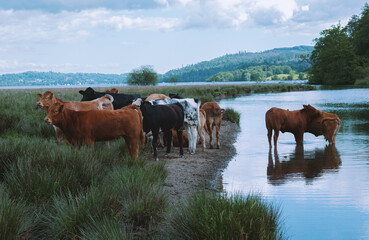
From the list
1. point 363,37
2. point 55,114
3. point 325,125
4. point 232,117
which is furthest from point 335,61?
point 55,114

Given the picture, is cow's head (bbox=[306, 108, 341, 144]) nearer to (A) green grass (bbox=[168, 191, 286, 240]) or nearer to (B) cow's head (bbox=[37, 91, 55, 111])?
(B) cow's head (bbox=[37, 91, 55, 111])

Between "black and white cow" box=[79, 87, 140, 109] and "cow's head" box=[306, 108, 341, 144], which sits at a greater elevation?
"black and white cow" box=[79, 87, 140, 109]

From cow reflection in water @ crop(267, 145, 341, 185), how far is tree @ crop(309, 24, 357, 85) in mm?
93844

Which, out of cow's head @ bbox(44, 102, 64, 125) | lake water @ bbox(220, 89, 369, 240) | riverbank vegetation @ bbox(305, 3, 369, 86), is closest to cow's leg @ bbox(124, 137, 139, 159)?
cow's head @ bbox(44, 102, 64, 125)

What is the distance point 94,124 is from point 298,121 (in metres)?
7.64

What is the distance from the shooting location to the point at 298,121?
45.4 ft

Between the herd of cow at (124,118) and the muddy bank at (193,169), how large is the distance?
56 cm

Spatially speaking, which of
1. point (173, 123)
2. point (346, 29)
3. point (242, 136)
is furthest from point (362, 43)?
point (173, 123)

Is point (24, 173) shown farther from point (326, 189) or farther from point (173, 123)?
point (326, 189)

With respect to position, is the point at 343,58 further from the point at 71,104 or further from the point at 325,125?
the point at 71,104

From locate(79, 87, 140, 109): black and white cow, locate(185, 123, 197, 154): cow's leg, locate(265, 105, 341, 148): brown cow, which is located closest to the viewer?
locate(185, 123, 197, 154): cow's leg

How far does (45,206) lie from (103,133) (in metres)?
2.87

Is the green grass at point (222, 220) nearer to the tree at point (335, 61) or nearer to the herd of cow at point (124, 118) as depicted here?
the herd of cow at point (124, 118)

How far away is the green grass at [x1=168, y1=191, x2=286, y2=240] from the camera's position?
15.7 ft
